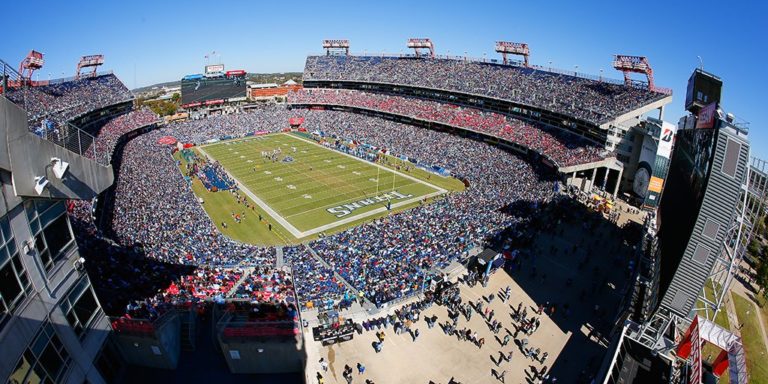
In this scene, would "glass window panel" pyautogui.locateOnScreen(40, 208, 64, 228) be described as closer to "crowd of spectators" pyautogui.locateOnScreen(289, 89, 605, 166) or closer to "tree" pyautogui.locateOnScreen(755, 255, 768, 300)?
"tree" pyautogui.locateOnScreen(755, 255, 768, 300)

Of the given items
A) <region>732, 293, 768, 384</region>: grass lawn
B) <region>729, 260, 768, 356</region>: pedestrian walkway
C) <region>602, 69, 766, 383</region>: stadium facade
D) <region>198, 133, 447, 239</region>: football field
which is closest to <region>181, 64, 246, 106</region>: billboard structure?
<region>198, 133, 447, 239</region>: football field

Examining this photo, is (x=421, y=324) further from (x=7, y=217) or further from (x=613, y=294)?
(x=7, y=217)

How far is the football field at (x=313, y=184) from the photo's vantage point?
36.7 meters

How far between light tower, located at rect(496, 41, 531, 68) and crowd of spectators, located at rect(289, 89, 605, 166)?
13164mm

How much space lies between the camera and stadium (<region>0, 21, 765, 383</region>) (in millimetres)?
10898

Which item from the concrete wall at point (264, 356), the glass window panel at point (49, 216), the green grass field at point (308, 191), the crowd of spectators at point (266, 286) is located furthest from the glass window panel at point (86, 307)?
the green grass field at point (308, 191)

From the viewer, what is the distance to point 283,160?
56094 millimetres

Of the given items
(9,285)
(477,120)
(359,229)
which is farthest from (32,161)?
(477,120)

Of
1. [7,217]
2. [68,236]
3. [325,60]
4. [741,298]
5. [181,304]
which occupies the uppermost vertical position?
[325,60]

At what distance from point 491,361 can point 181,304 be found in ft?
46.0

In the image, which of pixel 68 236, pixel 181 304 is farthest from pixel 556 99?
pixel 68 236

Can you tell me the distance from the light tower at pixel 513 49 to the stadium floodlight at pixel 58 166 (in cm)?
6809

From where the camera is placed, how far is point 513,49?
6762cm

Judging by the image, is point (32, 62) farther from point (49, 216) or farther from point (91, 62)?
point (49, 216)
